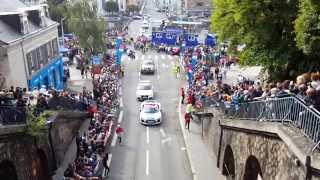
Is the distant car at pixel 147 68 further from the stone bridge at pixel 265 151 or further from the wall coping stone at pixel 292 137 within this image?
the wall coping stone at pixel 292 137

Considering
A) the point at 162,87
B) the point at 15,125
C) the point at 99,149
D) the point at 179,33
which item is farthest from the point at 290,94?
the point at 179,33

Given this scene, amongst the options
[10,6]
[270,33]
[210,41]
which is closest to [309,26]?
[270,33]

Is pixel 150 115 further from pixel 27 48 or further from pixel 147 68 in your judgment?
pixel 147 68

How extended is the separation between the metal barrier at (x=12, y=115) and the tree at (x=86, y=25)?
114 ft

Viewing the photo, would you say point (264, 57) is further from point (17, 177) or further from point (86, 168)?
point (17, 177)

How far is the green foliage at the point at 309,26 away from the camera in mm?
17516

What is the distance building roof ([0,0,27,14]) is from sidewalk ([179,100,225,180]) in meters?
16.4

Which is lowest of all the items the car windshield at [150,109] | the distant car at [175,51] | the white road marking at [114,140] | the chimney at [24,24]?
the white road marking at [114,140]

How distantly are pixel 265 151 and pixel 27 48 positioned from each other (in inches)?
1021

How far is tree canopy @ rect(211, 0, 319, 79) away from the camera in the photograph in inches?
907

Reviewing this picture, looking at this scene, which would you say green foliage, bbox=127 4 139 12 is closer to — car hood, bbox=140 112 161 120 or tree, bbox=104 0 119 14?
tree, bbox=104 0 119 14

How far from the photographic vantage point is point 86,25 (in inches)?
2074

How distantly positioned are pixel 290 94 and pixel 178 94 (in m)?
28.8

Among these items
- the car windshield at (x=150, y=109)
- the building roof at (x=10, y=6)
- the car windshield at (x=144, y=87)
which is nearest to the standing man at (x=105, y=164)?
the car windshield at (x=150, y=109)
